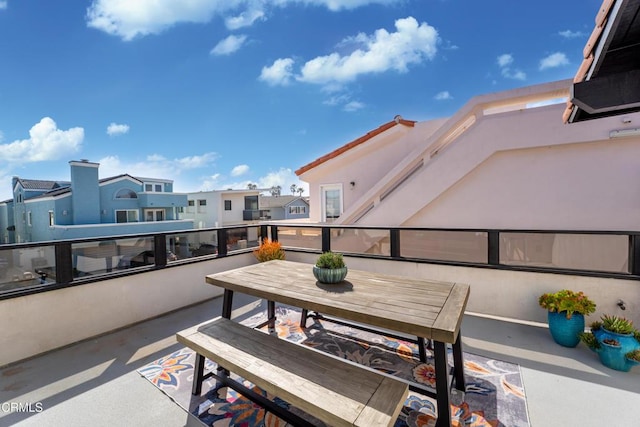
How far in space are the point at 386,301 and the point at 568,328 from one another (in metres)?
2.38

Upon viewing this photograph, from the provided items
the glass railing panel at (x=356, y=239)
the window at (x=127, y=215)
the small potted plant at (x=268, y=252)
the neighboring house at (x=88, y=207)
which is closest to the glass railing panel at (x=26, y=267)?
the small potted plant at (x=268, y=252)

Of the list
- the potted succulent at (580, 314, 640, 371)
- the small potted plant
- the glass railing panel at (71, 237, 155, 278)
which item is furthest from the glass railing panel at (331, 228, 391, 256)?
the glass railing panel at (71, 237, 155, 278)

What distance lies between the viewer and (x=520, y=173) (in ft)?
15.2

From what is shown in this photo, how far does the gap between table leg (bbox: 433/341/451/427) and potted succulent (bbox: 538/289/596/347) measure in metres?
2.21

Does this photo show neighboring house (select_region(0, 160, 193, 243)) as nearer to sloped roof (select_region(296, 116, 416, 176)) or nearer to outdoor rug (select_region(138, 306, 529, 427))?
sloped roof (select_region(296, 116, 416, 176))

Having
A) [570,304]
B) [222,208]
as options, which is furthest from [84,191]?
[570,304]

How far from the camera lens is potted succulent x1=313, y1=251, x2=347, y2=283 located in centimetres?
238

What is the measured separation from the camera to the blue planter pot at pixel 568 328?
283cm

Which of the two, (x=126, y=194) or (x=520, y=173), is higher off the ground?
(x=126, y=194)

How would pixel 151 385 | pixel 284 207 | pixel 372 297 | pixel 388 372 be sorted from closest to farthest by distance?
pixel 372 297, pixel 151 385, pixel 388 372, pixel 284 207

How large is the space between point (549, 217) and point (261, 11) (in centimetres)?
664

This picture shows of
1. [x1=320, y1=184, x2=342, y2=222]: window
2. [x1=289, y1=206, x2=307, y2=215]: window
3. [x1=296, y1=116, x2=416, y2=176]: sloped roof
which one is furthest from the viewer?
[x1=289, y1=206, x2=307, y2=215]: window

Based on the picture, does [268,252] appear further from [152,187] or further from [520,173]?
[152,187]

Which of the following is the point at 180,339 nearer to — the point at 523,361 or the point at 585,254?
the point at 523,361
